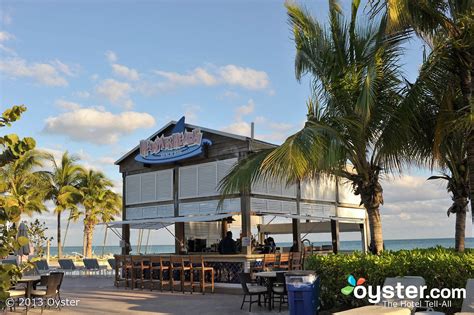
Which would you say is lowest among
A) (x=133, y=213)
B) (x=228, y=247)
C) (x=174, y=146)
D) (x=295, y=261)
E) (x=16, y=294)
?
(x=16, y=294)

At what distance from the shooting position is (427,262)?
8227 millimetres

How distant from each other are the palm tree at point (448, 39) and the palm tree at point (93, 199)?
87.1ft

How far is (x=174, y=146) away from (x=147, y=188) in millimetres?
2394

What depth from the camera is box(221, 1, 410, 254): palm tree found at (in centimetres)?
865

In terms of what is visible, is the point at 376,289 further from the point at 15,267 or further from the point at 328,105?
the point at 15,267

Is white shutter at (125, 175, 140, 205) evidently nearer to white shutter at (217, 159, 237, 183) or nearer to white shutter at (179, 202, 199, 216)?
white shutter at (179, 202, 199, 216)

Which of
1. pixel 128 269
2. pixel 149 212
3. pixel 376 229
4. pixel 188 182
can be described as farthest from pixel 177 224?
pixel 376 229

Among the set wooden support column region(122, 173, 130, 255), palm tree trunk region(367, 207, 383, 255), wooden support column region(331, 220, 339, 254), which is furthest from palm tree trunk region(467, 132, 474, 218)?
wooden support column region(122, 173, 130, 255)

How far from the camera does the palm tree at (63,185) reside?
3034 cm

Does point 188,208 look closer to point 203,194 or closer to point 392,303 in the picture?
point 203,194

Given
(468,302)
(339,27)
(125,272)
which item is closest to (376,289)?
(468,302)

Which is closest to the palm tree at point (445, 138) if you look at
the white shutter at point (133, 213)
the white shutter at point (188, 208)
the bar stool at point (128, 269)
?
the white shutter at point (188, 208)

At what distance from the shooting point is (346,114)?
10.0m

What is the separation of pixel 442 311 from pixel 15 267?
6.95 meters
